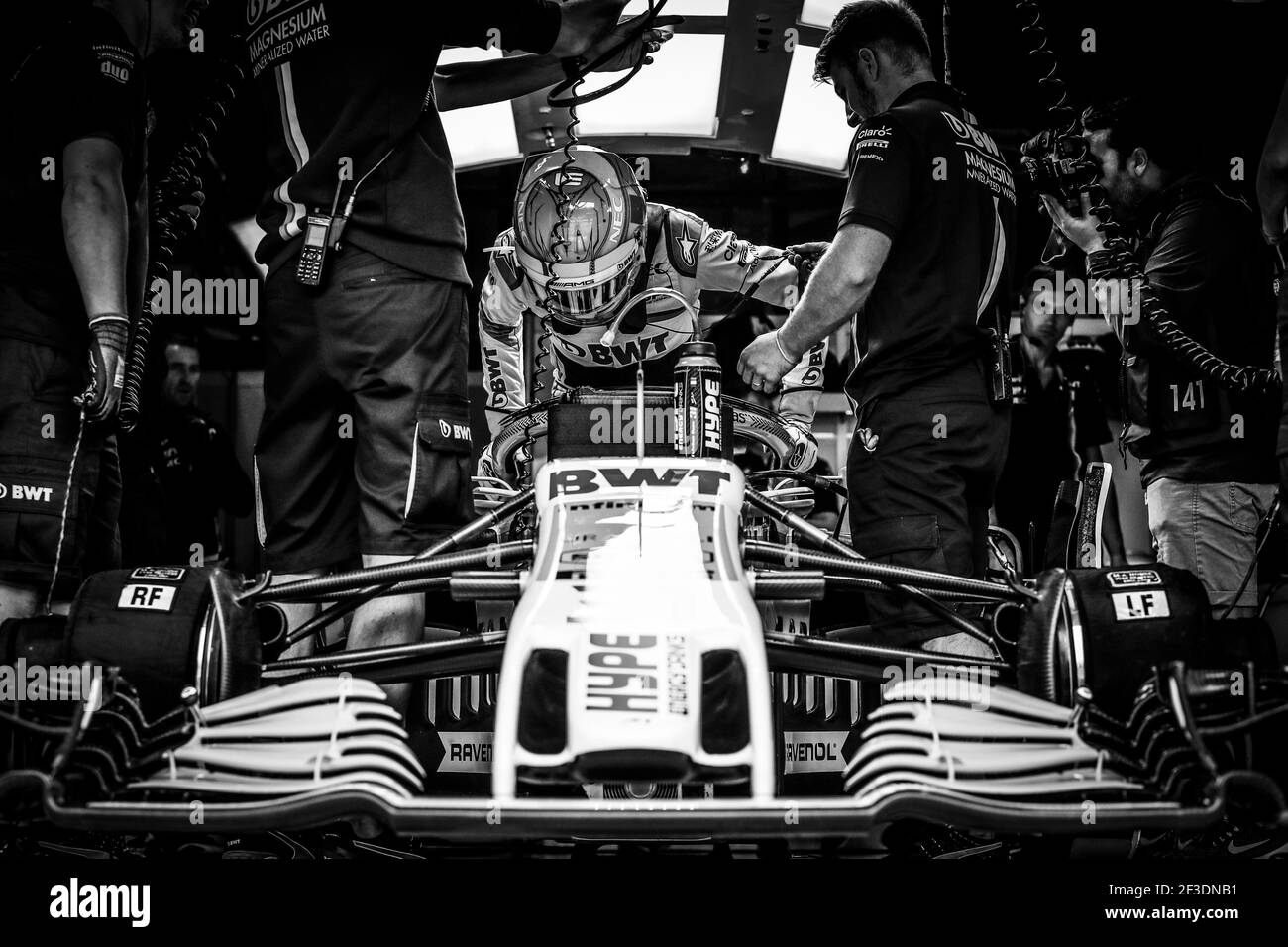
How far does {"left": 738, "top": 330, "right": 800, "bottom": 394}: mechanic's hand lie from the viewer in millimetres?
3693

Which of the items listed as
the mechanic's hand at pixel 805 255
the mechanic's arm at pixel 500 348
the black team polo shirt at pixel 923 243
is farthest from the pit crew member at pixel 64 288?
the mechanic's hand at pixel 805 255

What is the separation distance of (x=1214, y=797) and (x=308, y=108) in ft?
8.71

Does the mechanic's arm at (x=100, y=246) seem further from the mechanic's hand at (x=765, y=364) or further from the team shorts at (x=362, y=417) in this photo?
the mechanic's hand at (x=765, y=364)

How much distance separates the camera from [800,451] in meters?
4.52

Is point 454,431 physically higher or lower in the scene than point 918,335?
lower

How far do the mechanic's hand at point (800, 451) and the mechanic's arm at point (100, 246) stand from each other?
6.41ft

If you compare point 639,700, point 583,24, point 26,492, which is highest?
point 583,24

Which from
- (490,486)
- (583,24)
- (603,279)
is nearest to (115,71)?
(583,24)

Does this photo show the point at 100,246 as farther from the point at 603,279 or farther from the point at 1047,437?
→ the point at 1047,437

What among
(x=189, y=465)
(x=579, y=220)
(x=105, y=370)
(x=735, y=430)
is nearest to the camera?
(x=105, y=370)

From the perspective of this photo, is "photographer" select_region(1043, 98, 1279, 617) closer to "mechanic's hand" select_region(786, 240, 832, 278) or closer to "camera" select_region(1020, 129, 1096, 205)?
"camera" select_region(1020, 129, 1096, 205)

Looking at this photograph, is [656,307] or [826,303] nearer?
[826,303]

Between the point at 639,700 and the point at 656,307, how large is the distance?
2822mm

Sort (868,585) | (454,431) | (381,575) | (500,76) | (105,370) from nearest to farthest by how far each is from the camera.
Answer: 1. (381,575)
2. (868,585)
3. (454,431)
4. (105,370)
5. (500,76)
